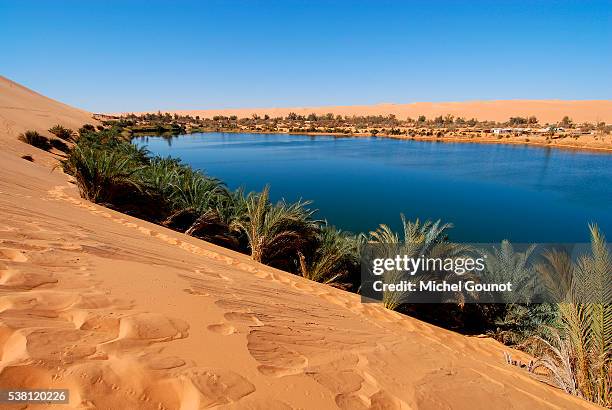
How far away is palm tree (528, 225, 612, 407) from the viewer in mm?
2838

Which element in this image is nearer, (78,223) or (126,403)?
(126,403)

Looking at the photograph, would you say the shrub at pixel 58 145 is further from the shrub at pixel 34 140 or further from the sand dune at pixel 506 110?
the sand dune at pixel 506 110

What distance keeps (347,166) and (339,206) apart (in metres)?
10.3

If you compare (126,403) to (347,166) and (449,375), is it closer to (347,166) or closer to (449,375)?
(449,375)

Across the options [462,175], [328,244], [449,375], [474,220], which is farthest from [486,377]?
[462,175]

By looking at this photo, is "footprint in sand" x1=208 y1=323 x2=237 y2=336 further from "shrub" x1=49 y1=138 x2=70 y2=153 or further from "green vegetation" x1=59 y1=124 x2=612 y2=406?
"shrub" x1=49 y1=138 x2=70 y2=153

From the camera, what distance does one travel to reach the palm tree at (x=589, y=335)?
2.84 meters

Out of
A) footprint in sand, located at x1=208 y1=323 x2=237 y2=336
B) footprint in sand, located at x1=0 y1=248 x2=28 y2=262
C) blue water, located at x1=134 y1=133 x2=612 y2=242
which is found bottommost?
blue water, located at x1=134 y1=133 x2=612 y2=242

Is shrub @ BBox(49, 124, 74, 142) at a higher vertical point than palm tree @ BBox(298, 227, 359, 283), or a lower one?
higher

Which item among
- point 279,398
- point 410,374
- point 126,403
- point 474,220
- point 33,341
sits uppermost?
point 33,341

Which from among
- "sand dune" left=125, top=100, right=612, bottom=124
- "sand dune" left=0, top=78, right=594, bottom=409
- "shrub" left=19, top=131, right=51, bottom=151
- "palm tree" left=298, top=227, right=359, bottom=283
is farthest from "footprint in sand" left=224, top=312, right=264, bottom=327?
"sand dune" left=125, top=100, right=612, bottom=124

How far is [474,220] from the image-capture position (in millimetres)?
12602

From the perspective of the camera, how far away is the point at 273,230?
19.5 feet

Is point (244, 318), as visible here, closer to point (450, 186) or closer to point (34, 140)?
point (450, 186)
